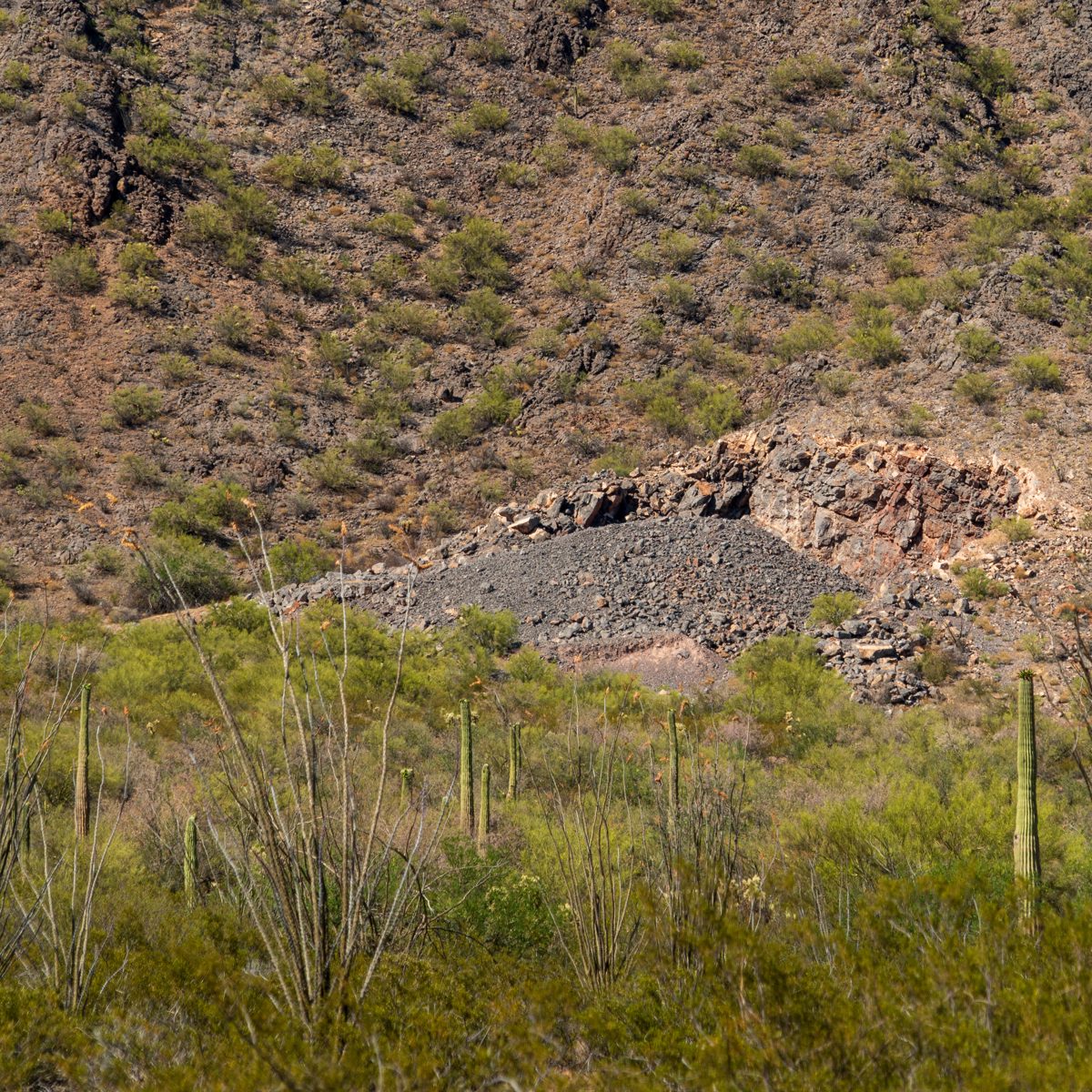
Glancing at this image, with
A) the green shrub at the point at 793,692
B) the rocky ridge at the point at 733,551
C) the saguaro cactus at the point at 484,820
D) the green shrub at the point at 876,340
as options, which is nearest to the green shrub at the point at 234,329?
the rocky ridge at the point at 733,551

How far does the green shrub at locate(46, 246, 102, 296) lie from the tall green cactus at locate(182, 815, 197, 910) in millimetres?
31163

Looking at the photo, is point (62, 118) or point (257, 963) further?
point (62, 118)

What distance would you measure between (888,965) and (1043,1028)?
768 mm

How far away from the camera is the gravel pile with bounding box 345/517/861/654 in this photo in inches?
951

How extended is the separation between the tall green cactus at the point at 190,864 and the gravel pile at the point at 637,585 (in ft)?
50.7

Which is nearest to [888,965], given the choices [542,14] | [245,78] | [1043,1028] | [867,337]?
→ [1043,1028]

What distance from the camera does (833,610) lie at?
2414cm

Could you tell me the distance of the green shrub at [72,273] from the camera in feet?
113

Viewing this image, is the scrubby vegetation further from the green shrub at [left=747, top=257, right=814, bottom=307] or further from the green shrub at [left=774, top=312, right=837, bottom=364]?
the green shrub at [left=747, top=257, right=814, bottom=307]

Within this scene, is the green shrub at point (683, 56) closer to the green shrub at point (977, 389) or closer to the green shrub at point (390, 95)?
the green shrub at point (390, 95)

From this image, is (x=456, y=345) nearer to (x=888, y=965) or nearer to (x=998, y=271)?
(x=998, y=271)

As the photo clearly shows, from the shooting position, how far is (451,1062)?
3.98 m

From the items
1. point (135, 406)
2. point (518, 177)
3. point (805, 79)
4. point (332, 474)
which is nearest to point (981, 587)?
point (332, 474)

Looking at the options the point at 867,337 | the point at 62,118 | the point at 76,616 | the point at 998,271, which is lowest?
the point at 76,616
